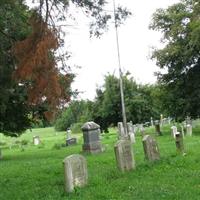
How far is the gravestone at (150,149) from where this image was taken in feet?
57.1

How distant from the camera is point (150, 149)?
17.5 m

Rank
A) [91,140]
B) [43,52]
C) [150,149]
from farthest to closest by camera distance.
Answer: [91,140] → [150,149] → [43,52]

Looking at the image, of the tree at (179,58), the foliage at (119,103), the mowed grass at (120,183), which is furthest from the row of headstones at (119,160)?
the foliage at (119,103)

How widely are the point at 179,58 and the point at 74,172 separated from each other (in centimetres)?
3298

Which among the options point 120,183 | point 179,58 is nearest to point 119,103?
point 179,58

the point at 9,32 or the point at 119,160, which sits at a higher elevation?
the point at 9,32

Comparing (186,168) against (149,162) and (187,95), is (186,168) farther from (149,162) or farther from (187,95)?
(187,95)

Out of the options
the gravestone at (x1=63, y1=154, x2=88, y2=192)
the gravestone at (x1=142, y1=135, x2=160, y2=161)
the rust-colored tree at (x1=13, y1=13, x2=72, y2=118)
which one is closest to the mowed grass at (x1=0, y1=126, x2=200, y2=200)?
the gravestone at (x1=63, y1=154, x2=88, y2=192)

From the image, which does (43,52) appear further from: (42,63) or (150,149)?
(150,149)

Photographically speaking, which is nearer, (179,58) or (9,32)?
(9,32)

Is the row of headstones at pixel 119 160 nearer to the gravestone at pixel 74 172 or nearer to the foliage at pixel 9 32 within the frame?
the gravestone at pixel 74 172

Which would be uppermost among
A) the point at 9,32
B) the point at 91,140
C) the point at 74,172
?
the point at 9,32

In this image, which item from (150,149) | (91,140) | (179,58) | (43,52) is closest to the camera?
(43,52)

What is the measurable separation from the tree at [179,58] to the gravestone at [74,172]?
3091 centimetres
